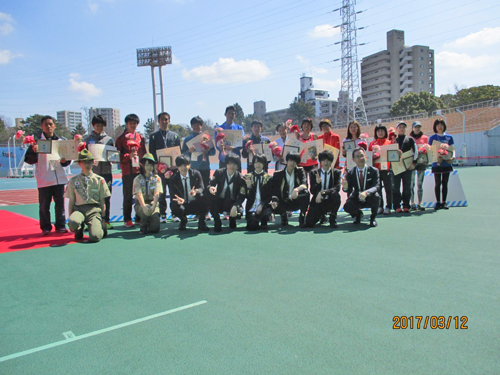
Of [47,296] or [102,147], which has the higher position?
[102,147]

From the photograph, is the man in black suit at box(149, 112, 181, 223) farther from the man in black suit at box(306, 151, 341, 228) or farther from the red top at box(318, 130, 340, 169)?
the red top at box(318, 130, 340, 169)

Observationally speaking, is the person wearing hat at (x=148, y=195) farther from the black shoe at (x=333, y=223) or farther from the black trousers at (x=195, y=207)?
the black shoe at (x=333, y=223)

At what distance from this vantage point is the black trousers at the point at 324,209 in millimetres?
6398

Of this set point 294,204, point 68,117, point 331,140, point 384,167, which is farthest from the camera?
point 68,117

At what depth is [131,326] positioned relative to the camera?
108 inches

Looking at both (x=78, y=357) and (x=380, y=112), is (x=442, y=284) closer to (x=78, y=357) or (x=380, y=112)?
(x=78, y=357)

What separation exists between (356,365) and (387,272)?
1.85m

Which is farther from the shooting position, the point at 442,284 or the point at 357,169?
the point at 357,169

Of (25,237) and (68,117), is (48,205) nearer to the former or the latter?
(25,237)

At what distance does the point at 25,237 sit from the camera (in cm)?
619

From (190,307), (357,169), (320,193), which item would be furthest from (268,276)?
(357,169)

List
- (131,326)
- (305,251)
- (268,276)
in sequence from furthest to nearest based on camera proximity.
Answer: (305,251) → (268,276) → (131,326)
